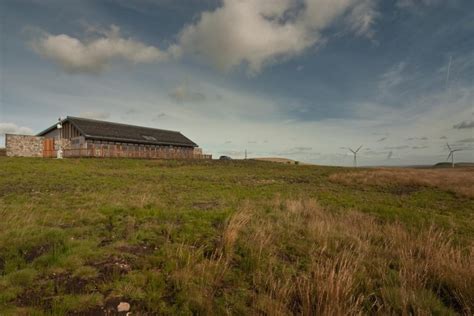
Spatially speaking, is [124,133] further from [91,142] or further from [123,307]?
[123,307]

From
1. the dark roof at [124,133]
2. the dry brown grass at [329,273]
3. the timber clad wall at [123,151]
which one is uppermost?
the dark roof at [124,133]

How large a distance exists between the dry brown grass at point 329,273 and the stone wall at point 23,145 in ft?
139

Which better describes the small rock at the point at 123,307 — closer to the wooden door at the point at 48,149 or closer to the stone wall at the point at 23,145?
the stone wall at the point at 23,145

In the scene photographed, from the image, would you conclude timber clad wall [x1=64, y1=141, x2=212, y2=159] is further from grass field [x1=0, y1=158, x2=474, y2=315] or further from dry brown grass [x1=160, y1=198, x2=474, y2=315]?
dry brown grass [x1=160, y1=198, x2=474, y2=315]

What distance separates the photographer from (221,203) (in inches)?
484

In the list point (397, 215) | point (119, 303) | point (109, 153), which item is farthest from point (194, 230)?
point (109, 153)

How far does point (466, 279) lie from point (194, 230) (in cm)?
646

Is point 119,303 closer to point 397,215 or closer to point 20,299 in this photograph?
point 20,299

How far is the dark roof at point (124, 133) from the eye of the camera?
3959cm

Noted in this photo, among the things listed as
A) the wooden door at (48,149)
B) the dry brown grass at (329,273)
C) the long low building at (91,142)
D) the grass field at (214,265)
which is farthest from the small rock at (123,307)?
the wooden door at (48,149)

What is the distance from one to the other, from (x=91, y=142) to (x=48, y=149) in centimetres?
692

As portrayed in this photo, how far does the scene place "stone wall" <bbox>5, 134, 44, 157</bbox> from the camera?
34656mm

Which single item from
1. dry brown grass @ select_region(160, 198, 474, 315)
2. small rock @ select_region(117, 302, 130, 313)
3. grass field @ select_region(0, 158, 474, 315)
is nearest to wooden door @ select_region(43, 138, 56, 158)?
grass field @ select_region(0, 158, 474, 315)

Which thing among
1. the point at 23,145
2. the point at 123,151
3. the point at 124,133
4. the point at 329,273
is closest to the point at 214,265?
the point at 329,273
